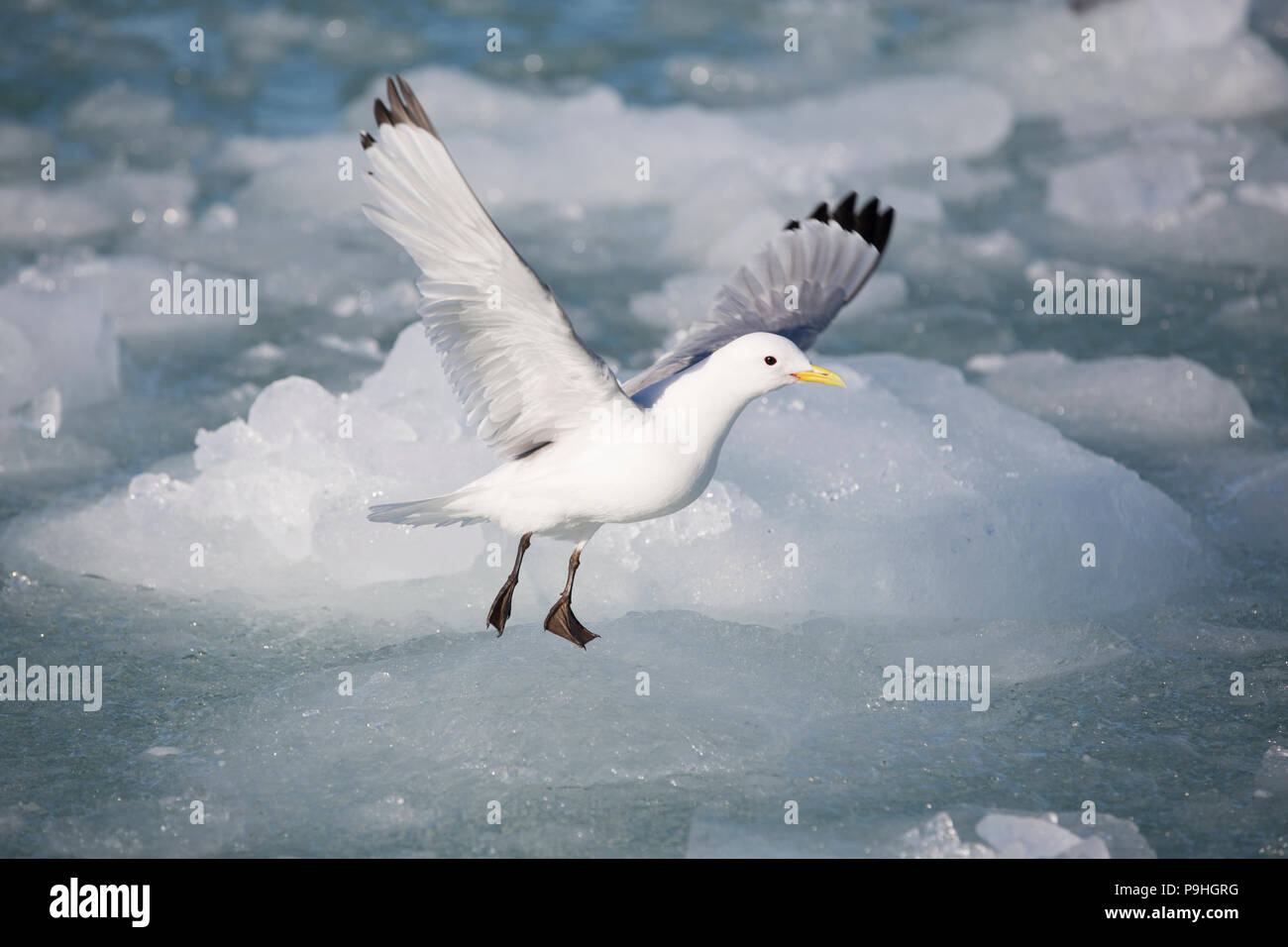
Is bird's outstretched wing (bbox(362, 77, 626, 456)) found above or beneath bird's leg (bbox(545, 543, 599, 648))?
above

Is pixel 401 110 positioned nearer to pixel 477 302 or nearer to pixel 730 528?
pixel 477 302

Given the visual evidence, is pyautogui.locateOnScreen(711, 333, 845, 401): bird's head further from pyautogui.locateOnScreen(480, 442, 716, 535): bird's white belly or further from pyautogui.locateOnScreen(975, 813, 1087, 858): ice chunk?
pyautogui.locateOnScreen(975, 813, 1087, 858): ice chunk

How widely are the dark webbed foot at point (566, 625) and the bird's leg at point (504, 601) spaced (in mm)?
121

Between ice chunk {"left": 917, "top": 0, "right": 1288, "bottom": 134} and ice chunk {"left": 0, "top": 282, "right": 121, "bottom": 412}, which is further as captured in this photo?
ice chunk {"left": 917, "top": 0, "right": 1288, "bottom": 134}

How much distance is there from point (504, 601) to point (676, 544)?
0.63 m

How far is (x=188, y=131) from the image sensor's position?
→ 8.69m

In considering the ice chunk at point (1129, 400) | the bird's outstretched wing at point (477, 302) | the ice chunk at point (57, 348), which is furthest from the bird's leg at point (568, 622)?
the ice chunk at point (57, 348)

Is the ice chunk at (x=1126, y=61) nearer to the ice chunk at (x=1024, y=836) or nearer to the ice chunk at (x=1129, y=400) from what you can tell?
the ice chunk at (x=1129, y=400)

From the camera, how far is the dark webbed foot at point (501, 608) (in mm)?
3775

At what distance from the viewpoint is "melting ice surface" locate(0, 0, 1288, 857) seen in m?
3.22

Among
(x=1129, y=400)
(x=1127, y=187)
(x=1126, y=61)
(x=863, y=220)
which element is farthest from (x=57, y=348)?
(x=1126, y=61)

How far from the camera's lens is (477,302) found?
3.21 metres

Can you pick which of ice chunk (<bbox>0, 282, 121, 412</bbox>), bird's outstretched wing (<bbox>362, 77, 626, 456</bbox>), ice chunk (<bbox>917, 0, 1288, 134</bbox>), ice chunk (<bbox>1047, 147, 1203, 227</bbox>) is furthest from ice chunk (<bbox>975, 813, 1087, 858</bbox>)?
ice chunk (<bbox>917, 0, 1288, 134</bbox>)
